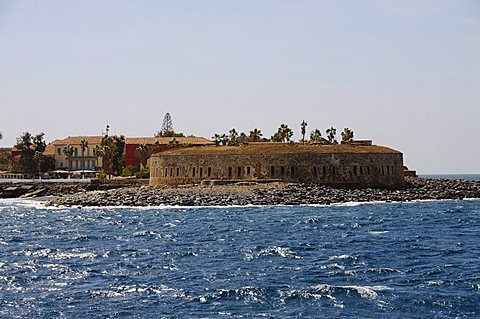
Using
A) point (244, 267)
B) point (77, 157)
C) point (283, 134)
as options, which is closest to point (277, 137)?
point (283, 134)

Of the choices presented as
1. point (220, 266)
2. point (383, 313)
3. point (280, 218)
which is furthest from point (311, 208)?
point (383, 313)

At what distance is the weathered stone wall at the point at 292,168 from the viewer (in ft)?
226

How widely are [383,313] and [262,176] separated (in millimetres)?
50288

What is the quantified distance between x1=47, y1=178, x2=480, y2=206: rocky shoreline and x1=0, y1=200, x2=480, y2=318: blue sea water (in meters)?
13.4

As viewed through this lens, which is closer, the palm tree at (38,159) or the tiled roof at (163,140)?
the tiled roof at (163,140)

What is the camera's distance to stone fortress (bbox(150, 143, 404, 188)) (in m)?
68.9

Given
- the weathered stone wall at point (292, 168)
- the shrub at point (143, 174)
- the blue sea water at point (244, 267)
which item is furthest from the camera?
the shrub at point (143, 174)

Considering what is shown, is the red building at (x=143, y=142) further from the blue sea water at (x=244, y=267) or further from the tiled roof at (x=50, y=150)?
the blue sea water at (x=244, y=267)

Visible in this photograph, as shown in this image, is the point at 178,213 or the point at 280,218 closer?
the point at 280,218

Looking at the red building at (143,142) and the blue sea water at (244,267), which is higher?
the red building at (143,142)

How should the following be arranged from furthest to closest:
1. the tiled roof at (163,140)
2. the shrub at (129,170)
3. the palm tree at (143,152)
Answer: the tiled roof at (163,140), the palm tree at (143,152), the shrub at (129,170)

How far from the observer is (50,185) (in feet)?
262

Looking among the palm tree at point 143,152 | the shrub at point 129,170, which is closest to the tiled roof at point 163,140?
the palm tree at point 143,152

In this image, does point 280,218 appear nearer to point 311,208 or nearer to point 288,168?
point 311,208
